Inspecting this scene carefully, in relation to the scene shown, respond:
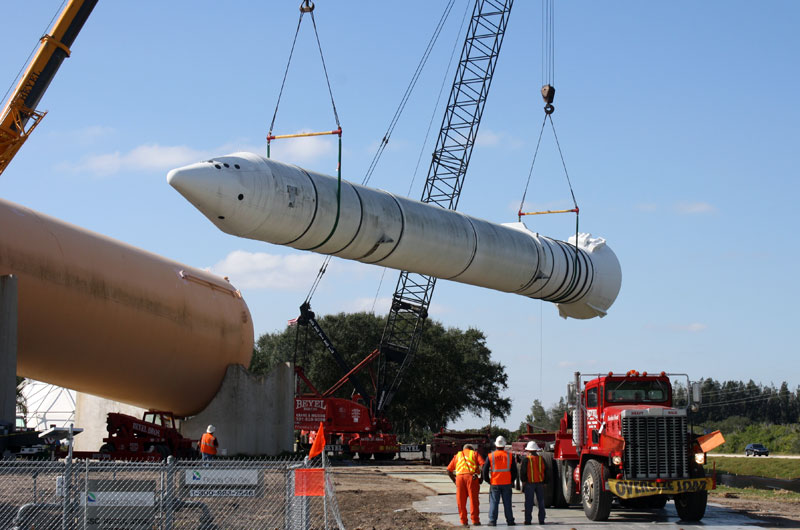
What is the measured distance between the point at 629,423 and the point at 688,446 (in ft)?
3.78

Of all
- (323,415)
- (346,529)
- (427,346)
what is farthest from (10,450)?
(427,346)

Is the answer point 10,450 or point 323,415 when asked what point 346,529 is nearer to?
point 10,450

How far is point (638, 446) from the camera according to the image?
14.6m

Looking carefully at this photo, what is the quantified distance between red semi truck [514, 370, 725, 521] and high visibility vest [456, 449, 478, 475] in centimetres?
211

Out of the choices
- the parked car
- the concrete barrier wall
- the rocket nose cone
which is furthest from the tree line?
the rocket nose cone

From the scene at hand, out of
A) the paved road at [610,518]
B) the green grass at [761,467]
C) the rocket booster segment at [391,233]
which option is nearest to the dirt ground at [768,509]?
the paved road at [610,518]

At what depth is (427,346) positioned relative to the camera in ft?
204

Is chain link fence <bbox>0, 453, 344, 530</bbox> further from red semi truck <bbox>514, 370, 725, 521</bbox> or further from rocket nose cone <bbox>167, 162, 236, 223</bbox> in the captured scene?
red semi truck <bbox>514, 370, 725, 521</bbox>

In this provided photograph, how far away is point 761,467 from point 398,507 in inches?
1422

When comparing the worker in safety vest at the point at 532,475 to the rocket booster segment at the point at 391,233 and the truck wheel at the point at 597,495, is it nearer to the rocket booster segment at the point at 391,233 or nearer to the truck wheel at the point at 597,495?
the truck wheel at the point at 597,495

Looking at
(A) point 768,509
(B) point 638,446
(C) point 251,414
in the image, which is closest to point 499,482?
(B) point 638,446

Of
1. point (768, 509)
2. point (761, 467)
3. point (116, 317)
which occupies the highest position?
point (116, 317)

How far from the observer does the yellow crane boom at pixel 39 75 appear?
23922 millimetres

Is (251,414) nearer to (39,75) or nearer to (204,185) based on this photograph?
(39,75)
